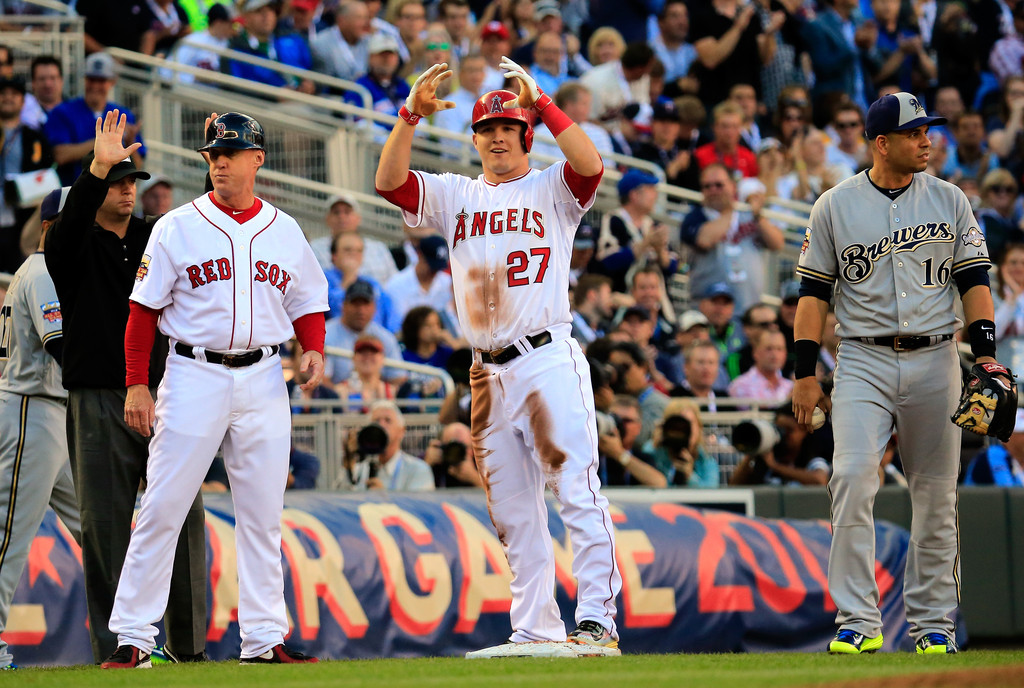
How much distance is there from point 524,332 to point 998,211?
1036cm

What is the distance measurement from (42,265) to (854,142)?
36.1 feet

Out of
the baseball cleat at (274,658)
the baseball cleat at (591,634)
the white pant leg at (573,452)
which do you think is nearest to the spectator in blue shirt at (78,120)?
the white pant leg at (573,452)

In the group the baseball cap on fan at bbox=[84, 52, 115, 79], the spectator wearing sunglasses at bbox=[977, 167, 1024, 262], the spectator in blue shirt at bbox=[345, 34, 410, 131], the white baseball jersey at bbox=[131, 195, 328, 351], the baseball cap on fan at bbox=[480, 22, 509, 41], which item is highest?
the baseball cap on fan at bbox=[480, 22, 509, 41]

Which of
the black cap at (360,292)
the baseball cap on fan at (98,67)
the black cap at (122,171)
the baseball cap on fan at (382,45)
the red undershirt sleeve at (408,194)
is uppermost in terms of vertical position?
the baseball cap on fan at (382,45)

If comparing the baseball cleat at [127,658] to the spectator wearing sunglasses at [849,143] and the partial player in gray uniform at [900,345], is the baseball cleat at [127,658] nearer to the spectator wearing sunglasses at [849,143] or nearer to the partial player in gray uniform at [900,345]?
the partial player in gray uniform at [900,345]

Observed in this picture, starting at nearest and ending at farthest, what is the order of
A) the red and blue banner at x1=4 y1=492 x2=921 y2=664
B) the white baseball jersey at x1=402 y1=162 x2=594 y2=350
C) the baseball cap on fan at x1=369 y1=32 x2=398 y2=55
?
the white baseball jersey at x1=402 y1=162 x2=594 y2=350 < the red and blue banner at x1=4 y1=492 x2=921 y2=664 < the baseball cap on fan at x1=369 y1=32 x2=398 y2=55

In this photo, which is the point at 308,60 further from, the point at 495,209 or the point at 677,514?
the point at 495,209

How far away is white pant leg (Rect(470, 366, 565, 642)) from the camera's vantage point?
589cm

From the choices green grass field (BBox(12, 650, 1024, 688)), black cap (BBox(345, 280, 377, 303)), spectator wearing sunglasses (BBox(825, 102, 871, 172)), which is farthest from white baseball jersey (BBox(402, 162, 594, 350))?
spectator wearing sunglasses (BBox(825, 102, 871, 172))

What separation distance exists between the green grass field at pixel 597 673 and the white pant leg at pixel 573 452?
325 mm

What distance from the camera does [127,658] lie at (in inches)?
214

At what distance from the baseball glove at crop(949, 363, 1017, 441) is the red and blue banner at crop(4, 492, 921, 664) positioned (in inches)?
118

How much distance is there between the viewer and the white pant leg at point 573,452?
568cm

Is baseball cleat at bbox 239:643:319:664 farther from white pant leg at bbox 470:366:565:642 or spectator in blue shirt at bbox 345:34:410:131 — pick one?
spectator in blue shirt at bbox 345:34:410:131
